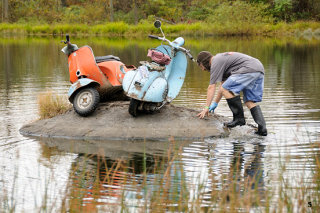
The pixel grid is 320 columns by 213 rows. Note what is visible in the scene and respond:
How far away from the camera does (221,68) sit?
840 cm

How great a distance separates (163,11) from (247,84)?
45.0 meters

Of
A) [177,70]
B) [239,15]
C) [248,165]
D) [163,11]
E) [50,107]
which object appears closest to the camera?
[248,165]

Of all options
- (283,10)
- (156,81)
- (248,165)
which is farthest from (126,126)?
(283,10)

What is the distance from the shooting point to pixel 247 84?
27.8ft

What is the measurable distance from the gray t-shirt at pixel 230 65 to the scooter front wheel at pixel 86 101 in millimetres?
1946

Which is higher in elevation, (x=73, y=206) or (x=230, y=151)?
(x=230, y=151)

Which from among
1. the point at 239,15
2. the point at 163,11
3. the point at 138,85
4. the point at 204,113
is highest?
the point at 163,11

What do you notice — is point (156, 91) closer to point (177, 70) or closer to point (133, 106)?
point (133, 106)

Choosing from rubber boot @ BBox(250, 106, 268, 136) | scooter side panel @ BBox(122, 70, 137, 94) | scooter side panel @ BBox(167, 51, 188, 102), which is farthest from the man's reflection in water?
scooter side panel @ BBox(122, 70, 137, 94)

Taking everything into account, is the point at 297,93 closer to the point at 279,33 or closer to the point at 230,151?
the point at 230,151

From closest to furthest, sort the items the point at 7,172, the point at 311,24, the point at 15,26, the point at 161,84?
the point at 7,172
the point at 161,84
the point at 311,24
the point at 15,26

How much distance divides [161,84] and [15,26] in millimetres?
41454

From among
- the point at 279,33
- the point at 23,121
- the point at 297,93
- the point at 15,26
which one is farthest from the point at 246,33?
the point at 23,121

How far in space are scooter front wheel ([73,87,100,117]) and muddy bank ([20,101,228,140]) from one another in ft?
0.51
